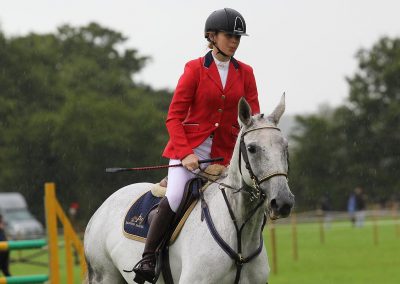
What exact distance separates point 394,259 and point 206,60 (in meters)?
16.5

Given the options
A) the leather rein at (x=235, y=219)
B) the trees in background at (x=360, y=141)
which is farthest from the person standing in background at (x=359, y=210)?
the leather rein at (x=235, y=219)

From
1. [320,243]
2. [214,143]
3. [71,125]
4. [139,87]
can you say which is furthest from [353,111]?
[214,143]

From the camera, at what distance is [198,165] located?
25.2 ft

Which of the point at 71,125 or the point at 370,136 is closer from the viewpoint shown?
the point at 71,125

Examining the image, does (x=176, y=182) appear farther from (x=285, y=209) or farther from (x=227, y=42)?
(x=285, y=209)

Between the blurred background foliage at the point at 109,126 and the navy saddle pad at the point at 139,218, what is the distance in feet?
132

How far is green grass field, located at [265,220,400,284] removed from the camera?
18828mm

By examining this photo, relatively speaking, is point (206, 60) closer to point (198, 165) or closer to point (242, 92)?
point (242, 92)

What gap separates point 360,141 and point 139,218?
2712 inches

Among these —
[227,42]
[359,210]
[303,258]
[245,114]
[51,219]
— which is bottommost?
[303,258]

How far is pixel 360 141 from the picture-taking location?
76188mm

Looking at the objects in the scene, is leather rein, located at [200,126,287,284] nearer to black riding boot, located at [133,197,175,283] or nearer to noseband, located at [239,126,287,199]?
noseband, located at [239,126,287,199]

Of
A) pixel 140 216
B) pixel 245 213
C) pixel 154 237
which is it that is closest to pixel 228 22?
pixel 245 213

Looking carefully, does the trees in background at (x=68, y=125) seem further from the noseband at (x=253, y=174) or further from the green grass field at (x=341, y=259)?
the noseband at (x=253, y=174)
